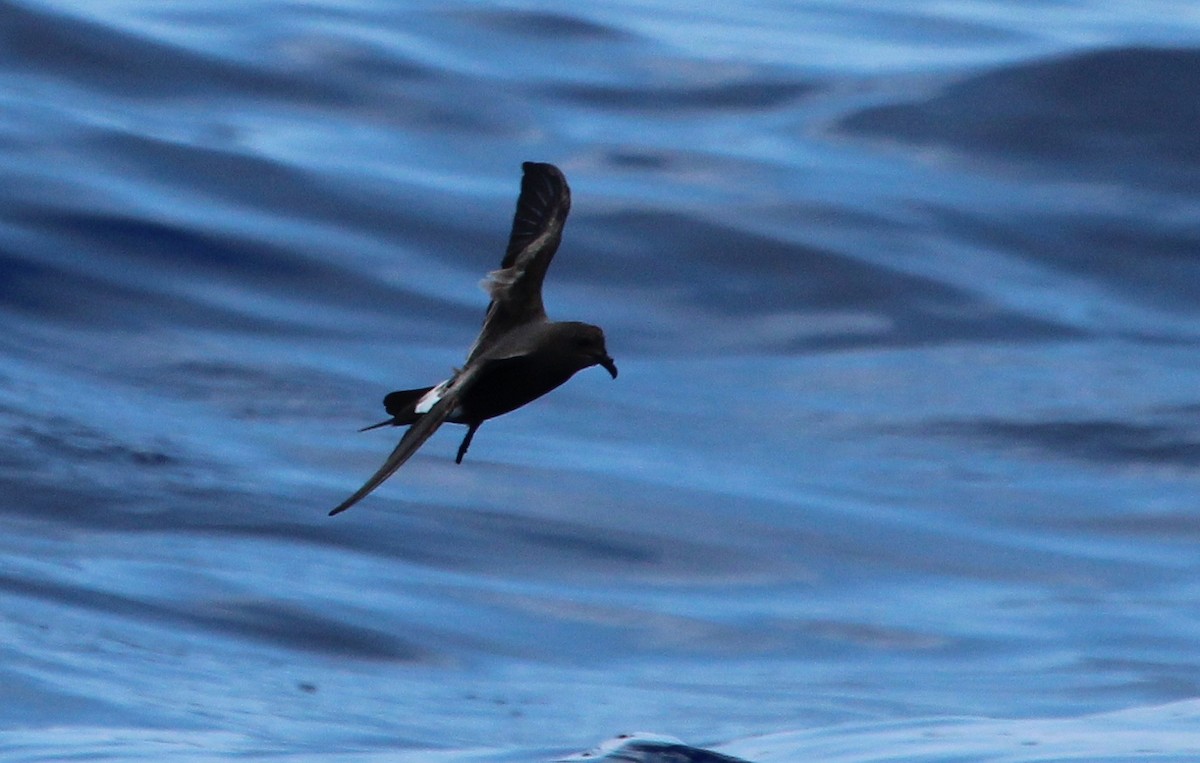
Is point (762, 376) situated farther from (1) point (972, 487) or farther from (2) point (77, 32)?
(2) point (77, 32)

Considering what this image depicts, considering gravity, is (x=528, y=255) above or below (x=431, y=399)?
above

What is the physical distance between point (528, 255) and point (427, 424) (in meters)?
0.71

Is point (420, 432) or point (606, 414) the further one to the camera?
point (606, 414)

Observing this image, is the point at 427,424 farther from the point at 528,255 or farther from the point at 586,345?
the point at 528,255

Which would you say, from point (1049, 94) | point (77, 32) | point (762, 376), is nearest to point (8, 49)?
point (77, 32)

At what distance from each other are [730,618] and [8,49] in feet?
37.4

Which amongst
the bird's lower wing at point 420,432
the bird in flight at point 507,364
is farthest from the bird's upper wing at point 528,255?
the bird's lower wing at point 420,432

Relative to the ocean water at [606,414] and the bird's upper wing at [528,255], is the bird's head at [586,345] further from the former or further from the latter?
the ocean water at [606,414]

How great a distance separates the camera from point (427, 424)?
11.5 feet

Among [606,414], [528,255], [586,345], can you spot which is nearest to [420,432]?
[586,345]

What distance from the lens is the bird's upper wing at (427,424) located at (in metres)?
3.40

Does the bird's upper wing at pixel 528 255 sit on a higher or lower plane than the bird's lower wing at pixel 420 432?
higher

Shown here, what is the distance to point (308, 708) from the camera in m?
9.50

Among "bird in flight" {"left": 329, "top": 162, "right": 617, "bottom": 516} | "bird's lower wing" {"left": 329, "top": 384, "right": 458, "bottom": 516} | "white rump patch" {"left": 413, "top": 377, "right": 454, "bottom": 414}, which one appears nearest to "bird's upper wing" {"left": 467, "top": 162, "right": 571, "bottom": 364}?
"bird in flight" {"left": 329, "top": 162, "right": 617, "bottom": 516}
